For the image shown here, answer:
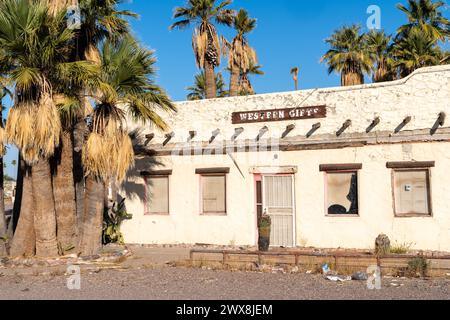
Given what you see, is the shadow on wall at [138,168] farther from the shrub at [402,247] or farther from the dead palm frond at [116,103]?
the shrub at [402,247]

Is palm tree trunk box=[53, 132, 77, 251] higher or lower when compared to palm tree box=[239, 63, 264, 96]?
lower

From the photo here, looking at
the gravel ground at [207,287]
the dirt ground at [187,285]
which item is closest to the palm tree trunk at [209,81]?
Result: the dirt ground at [187,285]

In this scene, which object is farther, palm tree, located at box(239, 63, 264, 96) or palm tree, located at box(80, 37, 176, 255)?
palm tree, located at box(239, 63, 264, 96)

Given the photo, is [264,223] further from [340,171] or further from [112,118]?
[112,118]

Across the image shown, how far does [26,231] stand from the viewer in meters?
13.2

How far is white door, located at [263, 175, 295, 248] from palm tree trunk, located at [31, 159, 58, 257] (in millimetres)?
5788

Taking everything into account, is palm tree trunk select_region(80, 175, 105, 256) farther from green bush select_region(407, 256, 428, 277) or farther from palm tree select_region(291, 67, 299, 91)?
palm tree select_region(291, 67, 299, 91)

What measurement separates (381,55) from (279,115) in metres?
13.1

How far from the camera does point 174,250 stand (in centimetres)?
1558

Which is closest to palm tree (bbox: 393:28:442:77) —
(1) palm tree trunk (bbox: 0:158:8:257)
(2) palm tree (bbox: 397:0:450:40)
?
(2) palm tree (bbox: 397:0:450:40)

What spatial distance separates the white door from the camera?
15406mm

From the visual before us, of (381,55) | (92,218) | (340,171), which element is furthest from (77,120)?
(381,55)

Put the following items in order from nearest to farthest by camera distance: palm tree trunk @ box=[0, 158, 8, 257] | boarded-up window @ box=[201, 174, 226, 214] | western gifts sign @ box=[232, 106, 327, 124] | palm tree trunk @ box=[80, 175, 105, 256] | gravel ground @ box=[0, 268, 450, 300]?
gravel ground @ box=[0, 268, 450, 300]
palm tree trunk @ box=[80, 175, 105, 256]
palm tree trunk @ box=[0, 158, 8, 257]
western gifts sign @ box=[232, 106, 327, 124]
boarded-up window @ box=[201, 174, 226, 214]

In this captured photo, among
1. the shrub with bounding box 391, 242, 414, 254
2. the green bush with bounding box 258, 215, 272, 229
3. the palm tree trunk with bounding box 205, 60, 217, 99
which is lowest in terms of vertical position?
the shrub with bounding box 391, 242, 414, 254
